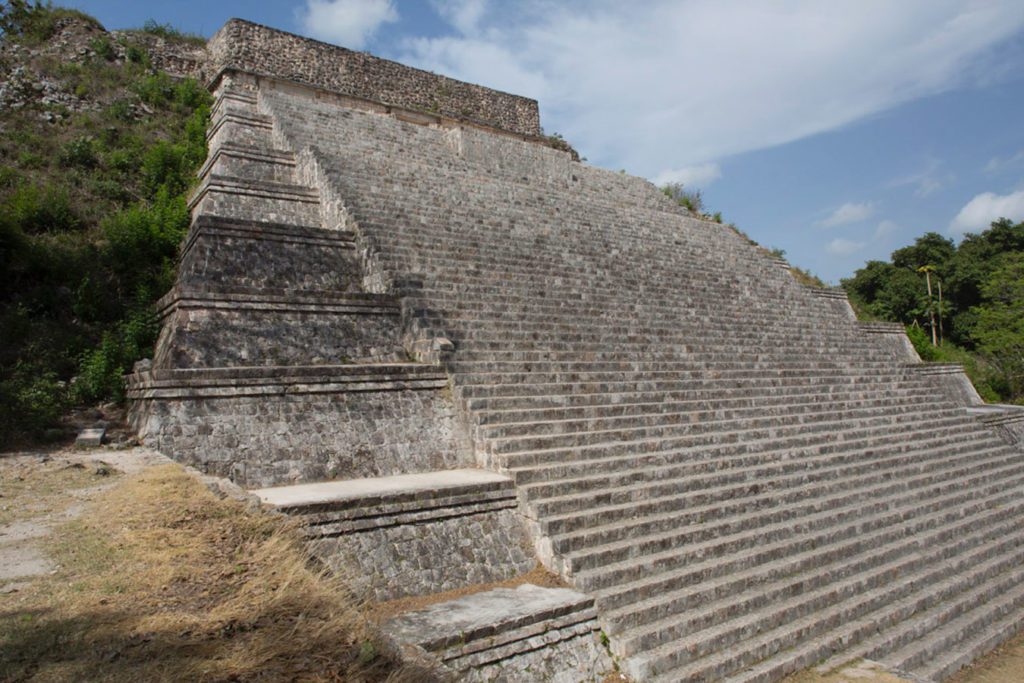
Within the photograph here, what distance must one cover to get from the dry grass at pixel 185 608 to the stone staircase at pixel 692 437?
6.70ft

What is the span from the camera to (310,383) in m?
6.12

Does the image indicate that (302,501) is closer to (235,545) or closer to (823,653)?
(235,545)

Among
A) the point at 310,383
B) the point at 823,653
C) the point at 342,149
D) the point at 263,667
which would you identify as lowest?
the point at 823,653

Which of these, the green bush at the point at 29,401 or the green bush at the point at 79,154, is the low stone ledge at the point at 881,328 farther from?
the green bush at the point at 79,154

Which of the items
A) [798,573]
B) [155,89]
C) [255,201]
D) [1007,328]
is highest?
[155,89]

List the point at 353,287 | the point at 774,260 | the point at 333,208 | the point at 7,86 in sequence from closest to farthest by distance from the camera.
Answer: the point at 353,287 < the point at 333,208 < the point at 7,86 < the point at 774,260

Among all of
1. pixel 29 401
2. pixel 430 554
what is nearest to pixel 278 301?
→ pixel 29 401

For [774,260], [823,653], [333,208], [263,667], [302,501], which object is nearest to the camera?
[263,667]

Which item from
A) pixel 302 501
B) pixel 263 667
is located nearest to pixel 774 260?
pixel 302 501

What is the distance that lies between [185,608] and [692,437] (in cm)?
524

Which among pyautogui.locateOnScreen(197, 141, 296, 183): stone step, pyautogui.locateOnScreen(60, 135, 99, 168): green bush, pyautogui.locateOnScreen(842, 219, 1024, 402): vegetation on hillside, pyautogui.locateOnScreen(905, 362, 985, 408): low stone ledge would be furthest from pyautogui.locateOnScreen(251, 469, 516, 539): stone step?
pyautogui.locateOnScreen(842, 219, 1024, 402): vegetation on hillside

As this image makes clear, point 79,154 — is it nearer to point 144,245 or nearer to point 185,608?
point 144,245

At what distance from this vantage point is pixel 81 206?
33.2 feet

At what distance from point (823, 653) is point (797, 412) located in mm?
4214
